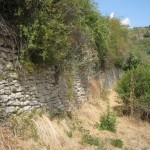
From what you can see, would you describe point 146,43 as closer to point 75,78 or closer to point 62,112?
point 75,78

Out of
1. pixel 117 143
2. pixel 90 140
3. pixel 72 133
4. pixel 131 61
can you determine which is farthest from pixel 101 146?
pixel 131 61

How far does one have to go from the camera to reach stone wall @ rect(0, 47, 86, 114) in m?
7.66

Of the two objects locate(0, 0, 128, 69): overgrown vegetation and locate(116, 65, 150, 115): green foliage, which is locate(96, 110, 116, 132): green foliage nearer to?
locate(0, 0, 128, 69): overgrown vegetation

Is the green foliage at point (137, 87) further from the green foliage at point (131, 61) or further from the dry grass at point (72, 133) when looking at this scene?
the green foliage at point (131, 61)

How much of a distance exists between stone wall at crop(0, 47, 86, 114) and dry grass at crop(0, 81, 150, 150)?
0.40 metres

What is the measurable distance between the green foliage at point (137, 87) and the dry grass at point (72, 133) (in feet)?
3.03

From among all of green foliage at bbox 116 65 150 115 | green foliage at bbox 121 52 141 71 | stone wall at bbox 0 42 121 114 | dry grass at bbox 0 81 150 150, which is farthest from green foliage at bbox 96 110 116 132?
green foliage at bbox 121 52 141 71

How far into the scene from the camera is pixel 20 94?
823 centimetres

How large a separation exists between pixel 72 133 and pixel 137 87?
6.22m

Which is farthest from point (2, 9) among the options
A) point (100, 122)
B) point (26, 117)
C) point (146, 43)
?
point (146, 43)

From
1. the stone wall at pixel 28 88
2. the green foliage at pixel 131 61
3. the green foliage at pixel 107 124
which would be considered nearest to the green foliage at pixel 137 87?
the green foliage at pixel 107 124

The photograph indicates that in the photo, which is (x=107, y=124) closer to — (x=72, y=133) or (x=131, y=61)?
(x=72, y=133)

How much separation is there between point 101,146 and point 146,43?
44.4m

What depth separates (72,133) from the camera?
9.68 meters
